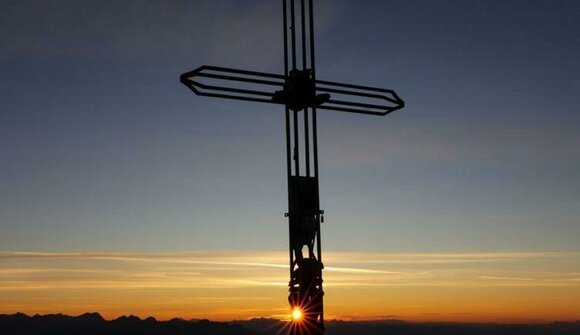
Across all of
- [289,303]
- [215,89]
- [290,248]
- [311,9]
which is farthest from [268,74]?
[289,303]

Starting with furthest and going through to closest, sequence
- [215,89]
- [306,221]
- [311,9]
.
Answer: [311,9] → [306,221] → [215,89]

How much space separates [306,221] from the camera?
78.5 feet

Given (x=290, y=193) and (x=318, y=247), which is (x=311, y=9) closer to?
(x=290, y=193)

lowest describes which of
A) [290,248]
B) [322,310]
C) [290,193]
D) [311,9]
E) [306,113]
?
[322,310]

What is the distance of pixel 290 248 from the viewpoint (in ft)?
78.6

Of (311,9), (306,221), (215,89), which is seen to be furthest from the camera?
(311,9)

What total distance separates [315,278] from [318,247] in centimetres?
107

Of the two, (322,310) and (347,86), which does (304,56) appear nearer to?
(347,86)

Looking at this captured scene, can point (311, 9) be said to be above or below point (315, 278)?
above

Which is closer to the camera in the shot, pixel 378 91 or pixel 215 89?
pixel 215 89

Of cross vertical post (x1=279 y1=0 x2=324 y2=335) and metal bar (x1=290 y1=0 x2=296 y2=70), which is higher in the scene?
metal bar (x1=290 y1=0 x2=296 y2=70)

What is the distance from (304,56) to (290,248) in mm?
6984

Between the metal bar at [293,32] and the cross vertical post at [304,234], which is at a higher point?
the metal bar at [293,32]

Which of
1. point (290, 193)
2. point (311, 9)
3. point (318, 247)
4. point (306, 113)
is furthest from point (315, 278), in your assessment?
point (311, 9)
